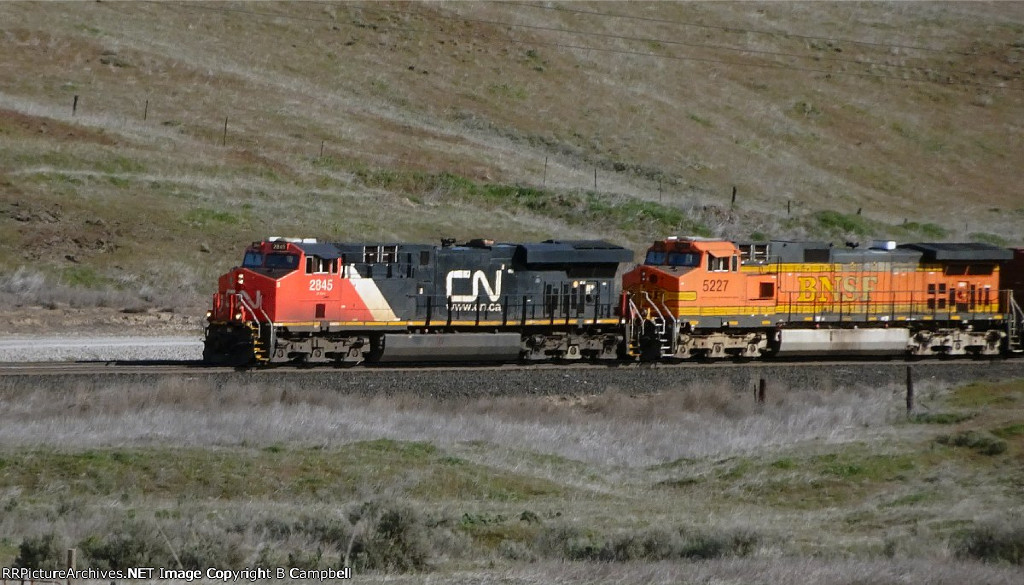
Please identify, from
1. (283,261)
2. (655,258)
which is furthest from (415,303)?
(655,258)

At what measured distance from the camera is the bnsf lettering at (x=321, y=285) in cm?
2769

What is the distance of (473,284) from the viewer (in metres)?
30.0

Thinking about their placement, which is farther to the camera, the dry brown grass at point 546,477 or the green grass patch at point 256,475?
the green grass patch at point 256,475

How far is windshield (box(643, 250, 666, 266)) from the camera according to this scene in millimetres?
32562

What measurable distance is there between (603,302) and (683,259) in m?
2.32

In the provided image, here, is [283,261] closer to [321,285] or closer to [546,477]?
[321,285]

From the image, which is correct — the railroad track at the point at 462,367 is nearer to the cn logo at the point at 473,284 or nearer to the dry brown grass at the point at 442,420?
the dry brown grass at the point at 442,420

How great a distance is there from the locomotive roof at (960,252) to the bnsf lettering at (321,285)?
54.2ft

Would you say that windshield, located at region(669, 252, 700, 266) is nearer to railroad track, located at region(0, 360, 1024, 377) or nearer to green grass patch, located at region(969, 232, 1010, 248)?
railroad track, located at region(0, 360, 1024, 377)

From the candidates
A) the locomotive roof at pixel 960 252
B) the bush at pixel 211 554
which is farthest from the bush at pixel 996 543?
the locomotive roof at pixel 960 252

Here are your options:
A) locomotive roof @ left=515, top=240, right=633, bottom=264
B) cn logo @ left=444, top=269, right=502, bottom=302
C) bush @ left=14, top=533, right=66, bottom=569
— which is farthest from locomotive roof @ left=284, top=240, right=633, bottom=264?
bush @ left=14, top=533, right=66, bottom=569

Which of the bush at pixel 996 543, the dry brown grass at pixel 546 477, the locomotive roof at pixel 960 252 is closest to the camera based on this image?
the bush at pixel 996 543

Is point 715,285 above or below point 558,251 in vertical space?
below

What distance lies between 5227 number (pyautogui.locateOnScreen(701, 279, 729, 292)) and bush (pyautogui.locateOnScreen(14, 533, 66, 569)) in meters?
21.3
